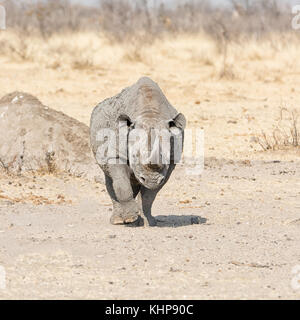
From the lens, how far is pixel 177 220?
8.98 m

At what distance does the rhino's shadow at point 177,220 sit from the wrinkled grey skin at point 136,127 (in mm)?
260

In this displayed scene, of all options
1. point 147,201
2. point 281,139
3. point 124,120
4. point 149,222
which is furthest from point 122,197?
point 281,139

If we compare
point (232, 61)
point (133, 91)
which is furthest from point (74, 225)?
point (232, 61)

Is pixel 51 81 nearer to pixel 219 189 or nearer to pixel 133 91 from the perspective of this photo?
pixel 219 189

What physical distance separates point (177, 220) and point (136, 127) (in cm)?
187

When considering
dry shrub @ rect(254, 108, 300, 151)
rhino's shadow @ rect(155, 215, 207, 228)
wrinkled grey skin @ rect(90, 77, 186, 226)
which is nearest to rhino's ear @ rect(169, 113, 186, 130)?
wrinkled grey skin @ rect(90, 77, 186, 226)

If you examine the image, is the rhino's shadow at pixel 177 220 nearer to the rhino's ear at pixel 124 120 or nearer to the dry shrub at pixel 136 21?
the rhino's ear at pixel 124 120

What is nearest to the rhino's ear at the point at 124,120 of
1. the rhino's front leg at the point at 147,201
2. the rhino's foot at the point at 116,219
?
the rhino's front leg at the point at 147,201

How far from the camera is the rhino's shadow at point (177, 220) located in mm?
8691

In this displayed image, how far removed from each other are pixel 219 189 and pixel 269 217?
1.74 metres

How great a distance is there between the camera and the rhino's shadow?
8.69 meters

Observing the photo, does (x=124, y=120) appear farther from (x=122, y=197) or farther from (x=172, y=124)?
(x=122, y=197)

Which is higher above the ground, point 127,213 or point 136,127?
point 136,127

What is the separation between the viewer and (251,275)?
6617mm
